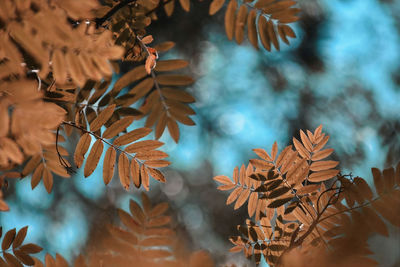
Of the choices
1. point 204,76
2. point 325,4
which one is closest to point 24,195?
point 204,76

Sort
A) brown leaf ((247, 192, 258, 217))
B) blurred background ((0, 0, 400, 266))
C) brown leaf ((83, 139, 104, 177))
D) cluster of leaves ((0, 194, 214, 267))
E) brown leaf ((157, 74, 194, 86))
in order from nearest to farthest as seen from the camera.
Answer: cluster of leaves ((0, 194, 214, 267))
brown leaf ((83, 139, 104, 177))
brown leaf ((247, 192, 258, 217))
brown leaf ((157, 74, 194, 86))
blurred background ((0, 0, 400, 266))

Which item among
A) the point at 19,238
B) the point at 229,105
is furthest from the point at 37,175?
the point at 229,105

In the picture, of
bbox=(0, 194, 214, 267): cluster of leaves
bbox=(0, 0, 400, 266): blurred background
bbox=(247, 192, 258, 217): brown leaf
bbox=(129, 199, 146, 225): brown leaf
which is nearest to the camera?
bbox=(0, 194, 214, 267): cluster of leaves

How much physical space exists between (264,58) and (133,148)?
4064mm

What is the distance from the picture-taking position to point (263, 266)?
2.61 ft

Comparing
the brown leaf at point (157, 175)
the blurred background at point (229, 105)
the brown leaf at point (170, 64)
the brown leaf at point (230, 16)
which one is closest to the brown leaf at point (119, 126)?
the brown leaf at point (157, 175)

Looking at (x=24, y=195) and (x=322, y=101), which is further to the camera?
(x=322, y=101)

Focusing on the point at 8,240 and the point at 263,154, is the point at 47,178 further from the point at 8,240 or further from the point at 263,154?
the point at 263,154

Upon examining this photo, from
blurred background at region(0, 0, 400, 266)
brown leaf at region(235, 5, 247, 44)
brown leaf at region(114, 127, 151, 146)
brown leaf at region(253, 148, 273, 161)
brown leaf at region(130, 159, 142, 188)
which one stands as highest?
brown leaf at region(235, 5, 247, 44)

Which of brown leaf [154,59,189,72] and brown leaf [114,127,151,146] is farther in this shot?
brown leaf [154,59,189,72]

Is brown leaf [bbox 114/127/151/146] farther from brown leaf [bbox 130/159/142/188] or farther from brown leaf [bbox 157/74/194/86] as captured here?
brown leaf [bbox 157/74/194/86]

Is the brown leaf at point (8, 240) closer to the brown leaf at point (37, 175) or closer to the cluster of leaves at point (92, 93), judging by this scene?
the cluster of leaves at point (92, 93)

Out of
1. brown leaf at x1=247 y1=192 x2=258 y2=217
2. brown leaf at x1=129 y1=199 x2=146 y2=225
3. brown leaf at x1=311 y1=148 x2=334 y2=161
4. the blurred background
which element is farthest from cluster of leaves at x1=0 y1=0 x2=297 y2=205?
the blurred background

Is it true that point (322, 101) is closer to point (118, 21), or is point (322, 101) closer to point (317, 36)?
point (317, 36)
